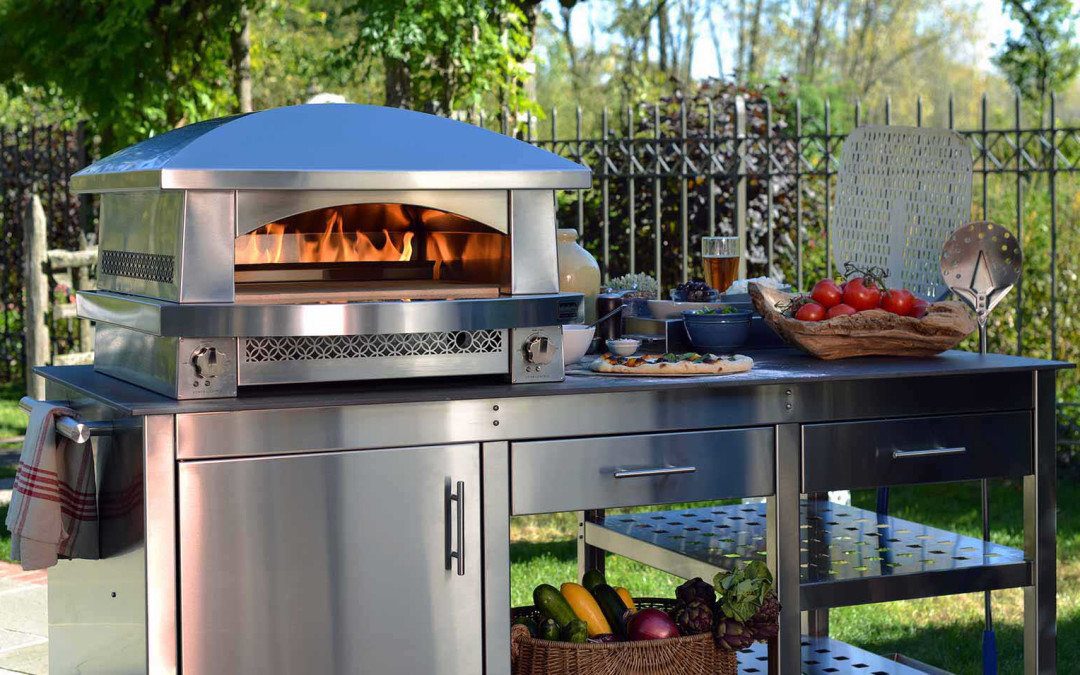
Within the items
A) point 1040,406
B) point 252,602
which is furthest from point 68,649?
point 1040,406

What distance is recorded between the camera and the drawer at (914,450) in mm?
3256

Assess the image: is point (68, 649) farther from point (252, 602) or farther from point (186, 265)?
point (186, 265)

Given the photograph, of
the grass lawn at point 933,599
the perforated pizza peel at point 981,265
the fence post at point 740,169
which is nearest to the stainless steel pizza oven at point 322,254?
the perforated pizza peel at point 981,265

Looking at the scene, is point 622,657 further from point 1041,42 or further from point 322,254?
point 1041,42

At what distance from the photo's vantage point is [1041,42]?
1328cm

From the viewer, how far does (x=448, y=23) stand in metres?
9.14

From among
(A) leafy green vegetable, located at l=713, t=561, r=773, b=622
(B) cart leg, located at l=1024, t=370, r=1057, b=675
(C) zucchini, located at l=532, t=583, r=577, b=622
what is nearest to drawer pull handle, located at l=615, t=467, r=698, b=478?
(A) leafy green vegetable, located at l=713, t=561, r=773, b=622

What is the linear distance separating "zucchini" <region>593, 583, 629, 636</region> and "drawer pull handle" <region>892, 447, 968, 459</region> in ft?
2.39

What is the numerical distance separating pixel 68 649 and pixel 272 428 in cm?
104

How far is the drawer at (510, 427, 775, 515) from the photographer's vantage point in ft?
9.87

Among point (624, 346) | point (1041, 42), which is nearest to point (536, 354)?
point (624, 346)

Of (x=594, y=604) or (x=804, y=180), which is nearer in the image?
(x=594, y=604)

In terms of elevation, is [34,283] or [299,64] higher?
[299,64]

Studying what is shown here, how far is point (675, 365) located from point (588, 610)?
24.5 inches
